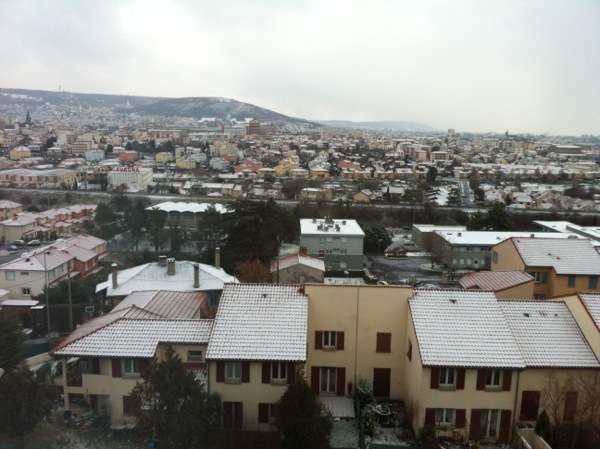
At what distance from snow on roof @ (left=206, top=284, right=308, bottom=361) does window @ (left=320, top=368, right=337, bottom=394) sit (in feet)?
4.97

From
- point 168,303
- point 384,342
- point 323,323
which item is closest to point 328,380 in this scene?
point 323,323

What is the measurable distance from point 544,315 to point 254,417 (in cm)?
625

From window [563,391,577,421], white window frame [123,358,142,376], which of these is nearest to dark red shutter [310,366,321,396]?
white window frame [123,358,142,376]

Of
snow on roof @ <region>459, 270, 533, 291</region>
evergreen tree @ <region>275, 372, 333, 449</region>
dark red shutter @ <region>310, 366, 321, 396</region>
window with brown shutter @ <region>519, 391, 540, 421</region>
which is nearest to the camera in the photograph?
evergreen tree @ <region>275, 372, 333, 449</region>

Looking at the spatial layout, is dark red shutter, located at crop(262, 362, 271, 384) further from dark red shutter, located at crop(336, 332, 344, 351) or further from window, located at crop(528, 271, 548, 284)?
window, located at crop(528, 271, 548, 284)

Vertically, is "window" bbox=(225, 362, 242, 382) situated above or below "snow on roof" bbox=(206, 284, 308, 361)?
below

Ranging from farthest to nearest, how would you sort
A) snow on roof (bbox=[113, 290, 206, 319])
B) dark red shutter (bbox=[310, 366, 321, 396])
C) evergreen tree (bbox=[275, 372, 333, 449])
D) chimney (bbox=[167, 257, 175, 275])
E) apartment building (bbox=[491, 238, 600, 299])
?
chimney (bbox=[167, 257, 175, 275]) → apartment building (bbox=[491, 238, 600, 299]) → snow on roof (bbox=[113, 290, 206, 319]) → dark red shutter (bbox=[310, 366, 321, 396]) → evergreen tree (bbox=[275, 372, 333, 449])

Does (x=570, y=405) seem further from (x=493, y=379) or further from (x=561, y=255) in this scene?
(x=561, y=255)

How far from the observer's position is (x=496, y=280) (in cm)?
1470

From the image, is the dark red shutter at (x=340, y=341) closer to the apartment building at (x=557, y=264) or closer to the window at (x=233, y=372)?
the window at (x=233, y=372)

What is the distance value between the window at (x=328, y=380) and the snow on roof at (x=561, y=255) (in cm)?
888

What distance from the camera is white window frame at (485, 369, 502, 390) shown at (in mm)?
9500

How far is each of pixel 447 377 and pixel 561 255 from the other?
965 cm

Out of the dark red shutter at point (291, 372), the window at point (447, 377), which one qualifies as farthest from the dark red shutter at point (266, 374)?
the window at point (447, 377)
